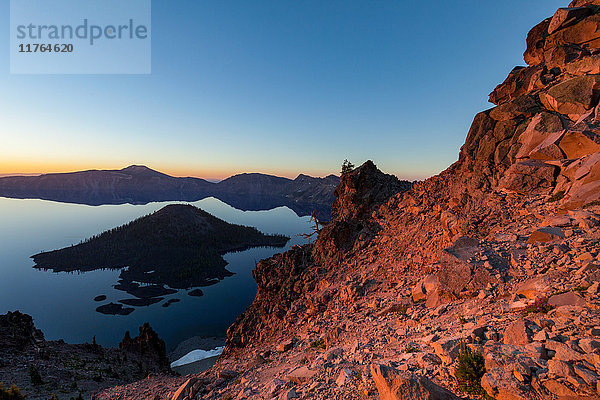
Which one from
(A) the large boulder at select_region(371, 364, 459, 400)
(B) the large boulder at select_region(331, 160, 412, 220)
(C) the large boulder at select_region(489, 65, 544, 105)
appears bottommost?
(A) the large boulder at select_region(371, 364, 459, 400)

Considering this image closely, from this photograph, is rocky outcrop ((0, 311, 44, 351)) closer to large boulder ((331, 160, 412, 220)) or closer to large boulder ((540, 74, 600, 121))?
large boulder ((331, 160, 412, 220))

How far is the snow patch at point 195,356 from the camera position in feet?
196

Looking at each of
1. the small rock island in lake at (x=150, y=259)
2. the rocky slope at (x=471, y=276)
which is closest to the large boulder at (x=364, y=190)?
the rocky slope at (x=471, y=276)

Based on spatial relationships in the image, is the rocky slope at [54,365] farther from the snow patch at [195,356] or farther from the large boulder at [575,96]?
the large boulder at [575,96]

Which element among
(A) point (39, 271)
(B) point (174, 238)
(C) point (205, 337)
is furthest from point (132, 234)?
(C) point (205, 337)

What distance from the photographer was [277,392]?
838cm

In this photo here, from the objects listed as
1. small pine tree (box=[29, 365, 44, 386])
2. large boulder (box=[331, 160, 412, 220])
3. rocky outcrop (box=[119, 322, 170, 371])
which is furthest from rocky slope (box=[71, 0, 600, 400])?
rocky outcrop (box=[119, 322, 170, 371])

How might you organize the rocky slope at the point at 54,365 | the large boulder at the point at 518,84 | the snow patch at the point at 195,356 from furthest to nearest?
the snow patch at the point at 195,356, the rocky slope at the point at 54,365, the large boulder at the point at 518,84

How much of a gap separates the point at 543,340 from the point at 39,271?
22199 centimetres

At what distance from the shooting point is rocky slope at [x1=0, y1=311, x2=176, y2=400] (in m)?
27.9

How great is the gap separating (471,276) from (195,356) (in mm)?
73923

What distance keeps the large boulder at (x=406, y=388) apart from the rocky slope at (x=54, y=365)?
28895 millimetres

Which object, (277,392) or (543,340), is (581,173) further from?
(277,392)

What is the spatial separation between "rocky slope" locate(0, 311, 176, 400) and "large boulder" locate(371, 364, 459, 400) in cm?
2889
